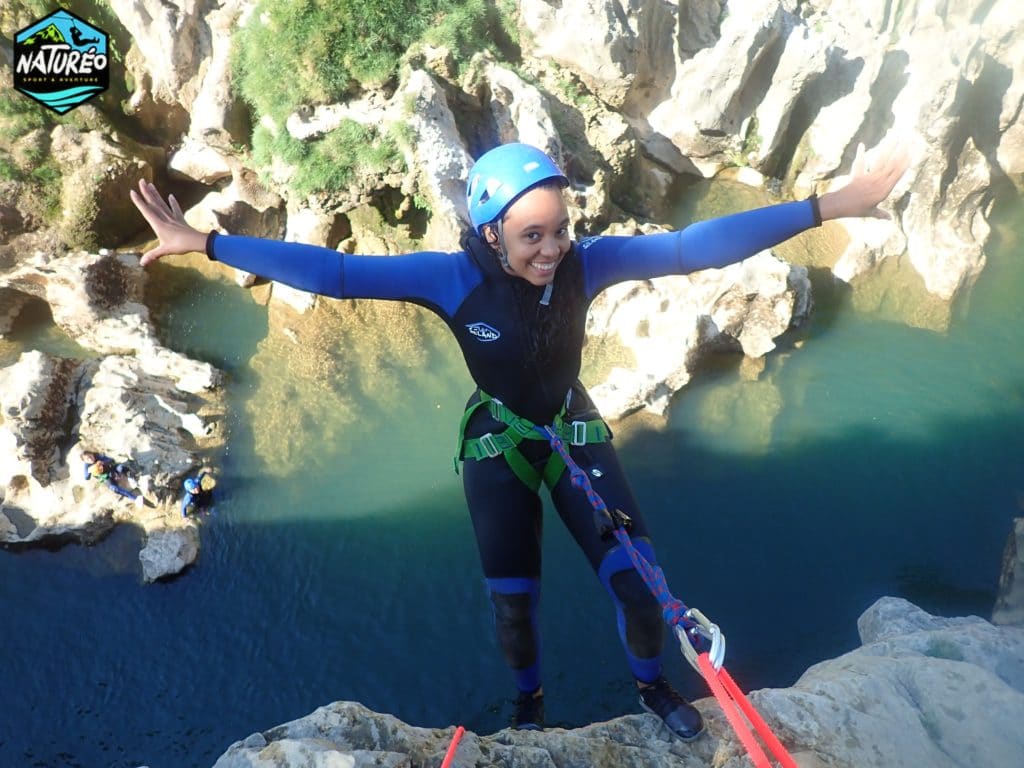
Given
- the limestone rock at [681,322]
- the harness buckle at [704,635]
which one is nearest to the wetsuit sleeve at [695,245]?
the harness buckle at [704,635]

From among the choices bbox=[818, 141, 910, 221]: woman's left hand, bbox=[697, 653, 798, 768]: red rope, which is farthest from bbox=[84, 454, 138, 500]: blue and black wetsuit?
bbox=[818, 141, 910, 221]: woman's left hand

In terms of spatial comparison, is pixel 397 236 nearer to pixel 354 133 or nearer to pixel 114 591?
pixel 354 133

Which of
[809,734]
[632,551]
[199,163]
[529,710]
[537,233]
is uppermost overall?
[199,163]

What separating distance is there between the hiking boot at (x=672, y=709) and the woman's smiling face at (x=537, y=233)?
1908 mm

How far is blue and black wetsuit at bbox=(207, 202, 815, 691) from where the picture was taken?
3.15 metres

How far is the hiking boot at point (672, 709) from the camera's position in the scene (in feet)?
9.99

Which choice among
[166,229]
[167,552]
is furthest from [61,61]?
[166,229]

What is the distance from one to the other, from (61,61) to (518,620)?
11.6 m

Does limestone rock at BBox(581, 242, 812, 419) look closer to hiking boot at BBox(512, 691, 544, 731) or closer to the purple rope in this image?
Result: hiking boot at BBox(512, 691, 544, 731)

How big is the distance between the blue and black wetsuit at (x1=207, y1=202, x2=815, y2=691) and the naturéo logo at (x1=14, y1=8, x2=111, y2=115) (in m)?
9.34

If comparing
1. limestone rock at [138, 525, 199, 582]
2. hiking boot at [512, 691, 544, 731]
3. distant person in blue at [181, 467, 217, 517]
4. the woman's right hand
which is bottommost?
limestone rock at [138, 525, 199, 582]

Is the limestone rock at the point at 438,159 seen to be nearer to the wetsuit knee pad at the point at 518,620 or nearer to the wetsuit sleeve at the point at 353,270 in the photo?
the wetsuit sleeve at the point at 353,270

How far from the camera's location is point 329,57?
907cm

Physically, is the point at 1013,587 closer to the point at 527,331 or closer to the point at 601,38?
the point at 527,331
